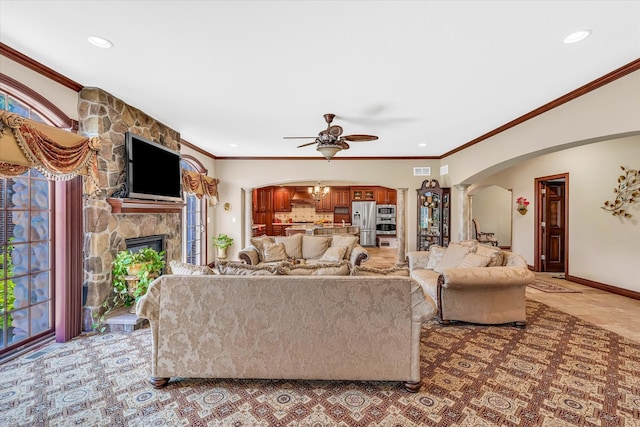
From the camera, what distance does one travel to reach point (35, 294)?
285 centimetres

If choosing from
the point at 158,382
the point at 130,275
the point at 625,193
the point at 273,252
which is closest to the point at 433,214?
the point at 625,193

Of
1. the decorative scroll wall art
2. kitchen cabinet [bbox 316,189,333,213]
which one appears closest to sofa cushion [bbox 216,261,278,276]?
the decorative scroll wall art

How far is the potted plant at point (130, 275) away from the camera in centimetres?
322

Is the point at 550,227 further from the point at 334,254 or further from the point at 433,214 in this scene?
the point at 334,254

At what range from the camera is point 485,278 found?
3.11 metres

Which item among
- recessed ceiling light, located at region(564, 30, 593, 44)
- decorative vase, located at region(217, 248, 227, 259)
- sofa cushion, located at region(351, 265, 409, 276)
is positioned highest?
recessed ceiling light, located at region(564, 30, 593, 44)

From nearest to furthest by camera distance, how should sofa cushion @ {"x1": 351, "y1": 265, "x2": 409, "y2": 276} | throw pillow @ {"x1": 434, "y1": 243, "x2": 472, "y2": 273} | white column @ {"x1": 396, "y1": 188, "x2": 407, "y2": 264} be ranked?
sofa cushion @ {"x1": 351, "y1": 265, "x2": 409, "y2": 276} < throw pillow @ {"x1": 434, "y1": 243, "x2": 472, "y2": 273} < white column @ {"x1": 396, "y1": 188, "x2": 407, "y2": 264}

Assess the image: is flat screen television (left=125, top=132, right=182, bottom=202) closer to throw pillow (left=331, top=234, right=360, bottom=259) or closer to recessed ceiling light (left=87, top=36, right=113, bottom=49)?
recessed ceiling light (left=87, top=36, right=113, bottom=49)

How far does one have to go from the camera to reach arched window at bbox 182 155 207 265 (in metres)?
5.88

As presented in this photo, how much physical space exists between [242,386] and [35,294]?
239cm

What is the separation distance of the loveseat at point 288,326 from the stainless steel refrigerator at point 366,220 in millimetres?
8901

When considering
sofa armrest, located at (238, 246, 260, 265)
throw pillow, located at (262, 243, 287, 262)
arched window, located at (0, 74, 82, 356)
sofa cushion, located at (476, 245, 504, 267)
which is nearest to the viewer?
arched window, located at (0, 74, 82, 356)

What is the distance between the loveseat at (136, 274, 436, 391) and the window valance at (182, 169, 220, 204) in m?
3.33

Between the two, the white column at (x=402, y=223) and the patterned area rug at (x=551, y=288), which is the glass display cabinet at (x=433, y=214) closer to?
the white column at (x=402, y=223)
